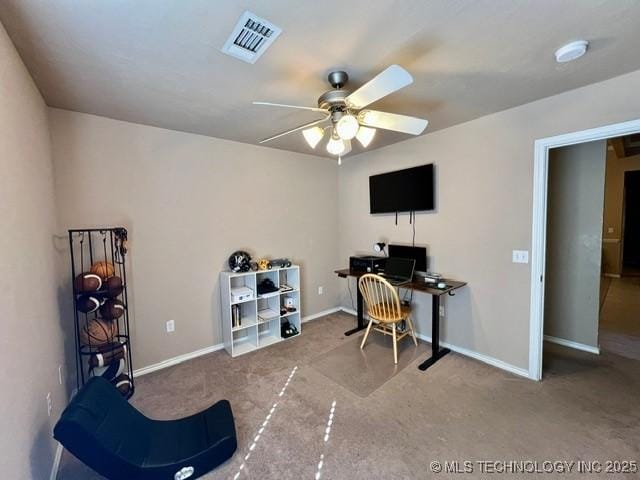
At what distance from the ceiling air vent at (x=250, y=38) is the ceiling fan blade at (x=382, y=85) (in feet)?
1.77

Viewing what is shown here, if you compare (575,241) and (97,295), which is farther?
(575,241)

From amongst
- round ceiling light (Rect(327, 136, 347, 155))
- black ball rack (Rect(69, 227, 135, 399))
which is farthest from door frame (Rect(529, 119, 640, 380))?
black ball rack (Rect(69, 227, 135, 399))

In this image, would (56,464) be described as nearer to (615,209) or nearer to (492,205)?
(492,205)

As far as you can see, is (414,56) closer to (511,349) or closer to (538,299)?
(538,299)

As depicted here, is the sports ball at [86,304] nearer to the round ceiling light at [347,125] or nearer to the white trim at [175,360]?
the white trim at [175,360]

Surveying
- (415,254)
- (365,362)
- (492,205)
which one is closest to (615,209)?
(492,205)

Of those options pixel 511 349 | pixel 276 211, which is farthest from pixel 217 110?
pixel 511 349

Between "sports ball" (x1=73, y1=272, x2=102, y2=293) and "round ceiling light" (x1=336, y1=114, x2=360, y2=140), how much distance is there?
2.18 metres

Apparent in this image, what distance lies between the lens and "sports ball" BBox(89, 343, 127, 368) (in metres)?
2.21

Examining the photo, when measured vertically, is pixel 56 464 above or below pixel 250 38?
below

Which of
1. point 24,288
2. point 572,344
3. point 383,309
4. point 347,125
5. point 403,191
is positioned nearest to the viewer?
point 24,288

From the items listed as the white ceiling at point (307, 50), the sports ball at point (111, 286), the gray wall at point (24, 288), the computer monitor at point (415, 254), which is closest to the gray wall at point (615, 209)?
the computer monitor at point (415, 254)

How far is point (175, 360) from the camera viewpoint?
301cm

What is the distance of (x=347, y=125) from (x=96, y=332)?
2.48m
